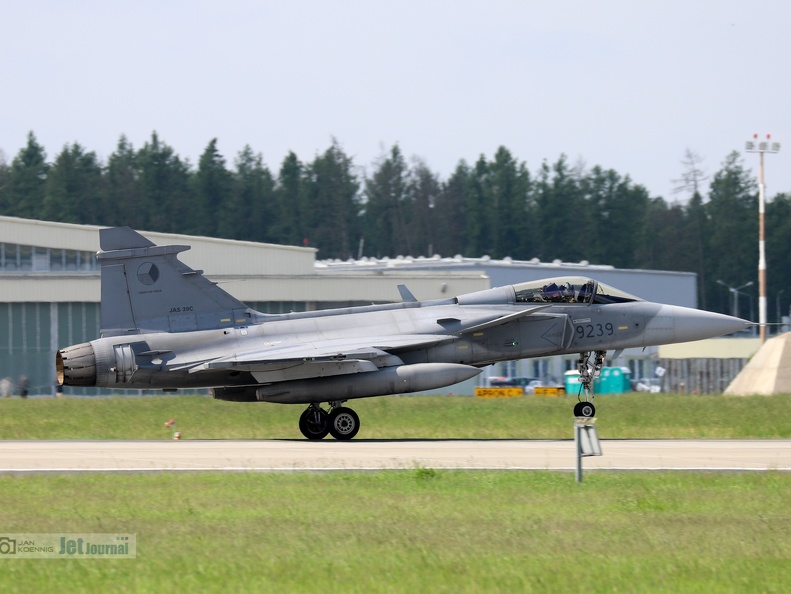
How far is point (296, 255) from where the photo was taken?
51875 millimetres

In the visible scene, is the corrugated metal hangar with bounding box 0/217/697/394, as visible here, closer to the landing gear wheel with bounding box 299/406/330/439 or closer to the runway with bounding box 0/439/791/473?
the landing gear wheel with bounding box 299/406/330/439

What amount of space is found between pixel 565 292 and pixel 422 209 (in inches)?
3855

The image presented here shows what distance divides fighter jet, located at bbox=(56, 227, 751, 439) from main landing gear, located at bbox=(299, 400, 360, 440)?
19mm

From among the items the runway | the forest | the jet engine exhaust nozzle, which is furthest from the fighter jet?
the forest

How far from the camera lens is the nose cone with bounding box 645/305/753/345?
76.1 feet

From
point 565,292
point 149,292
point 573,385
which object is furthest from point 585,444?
point 573,385

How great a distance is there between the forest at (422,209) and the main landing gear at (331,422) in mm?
82616

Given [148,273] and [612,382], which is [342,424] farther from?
[612,382]

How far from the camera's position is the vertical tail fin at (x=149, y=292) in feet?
70.5

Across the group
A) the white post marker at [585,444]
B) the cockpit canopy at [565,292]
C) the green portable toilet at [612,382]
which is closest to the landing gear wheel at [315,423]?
the cockpit canopy at [565,292]

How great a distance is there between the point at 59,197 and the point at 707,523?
349 ft

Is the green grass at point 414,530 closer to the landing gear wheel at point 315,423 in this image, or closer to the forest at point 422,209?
the landing gear wheel at point 315,423

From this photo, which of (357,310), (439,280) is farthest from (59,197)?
(357,310)

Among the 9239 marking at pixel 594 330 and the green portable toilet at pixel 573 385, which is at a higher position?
the 9239 marking at pixel 594 330
